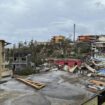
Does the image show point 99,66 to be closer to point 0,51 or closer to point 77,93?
point 0,51

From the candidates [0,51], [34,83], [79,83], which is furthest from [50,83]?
[0,51]

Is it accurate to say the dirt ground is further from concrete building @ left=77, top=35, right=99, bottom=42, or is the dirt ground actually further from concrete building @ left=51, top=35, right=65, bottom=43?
concrete building @ left=77, top=35, right=99, bottom=42

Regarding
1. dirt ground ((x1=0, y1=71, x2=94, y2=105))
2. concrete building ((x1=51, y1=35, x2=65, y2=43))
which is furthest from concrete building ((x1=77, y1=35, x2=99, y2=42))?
dirt ground ((x1=0, y1=71, x2=94, y2=105))

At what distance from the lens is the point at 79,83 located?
31.6 ft

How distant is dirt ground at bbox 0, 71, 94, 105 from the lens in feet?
21.7

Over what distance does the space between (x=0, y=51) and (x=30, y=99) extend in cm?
2485

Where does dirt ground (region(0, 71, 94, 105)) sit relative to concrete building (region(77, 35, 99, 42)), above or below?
below

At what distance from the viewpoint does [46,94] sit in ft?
24.2

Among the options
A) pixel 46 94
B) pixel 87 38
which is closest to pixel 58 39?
pixel 87 38

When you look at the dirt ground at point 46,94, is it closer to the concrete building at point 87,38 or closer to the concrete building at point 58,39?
the concrete building at point 58,39

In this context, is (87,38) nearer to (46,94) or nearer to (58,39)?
(58,39)

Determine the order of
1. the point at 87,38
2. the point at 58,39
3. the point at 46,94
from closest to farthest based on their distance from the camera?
1. the point at 46,94
2. the point at 58,39
3. the point at 87,38

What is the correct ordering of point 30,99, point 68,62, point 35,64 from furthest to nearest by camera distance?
point 35,64 < point 68,62 < point 30,99

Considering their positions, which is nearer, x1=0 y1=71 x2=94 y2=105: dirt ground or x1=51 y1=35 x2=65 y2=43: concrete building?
x1=0 y1=71 x2=94 y2=105: dirt ground
